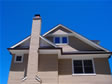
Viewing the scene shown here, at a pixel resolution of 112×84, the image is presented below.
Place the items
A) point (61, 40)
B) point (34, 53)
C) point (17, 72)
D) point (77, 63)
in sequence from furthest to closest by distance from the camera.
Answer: point (61, 40)
point (77, 63)
point (17, 72)
point (34, 53)

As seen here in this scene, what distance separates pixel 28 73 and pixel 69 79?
12.9ft

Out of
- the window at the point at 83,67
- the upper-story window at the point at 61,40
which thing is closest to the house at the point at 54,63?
the window at the point at 83,67

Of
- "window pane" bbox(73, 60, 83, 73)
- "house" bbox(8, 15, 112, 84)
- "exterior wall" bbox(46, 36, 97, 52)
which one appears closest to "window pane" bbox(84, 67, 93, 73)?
"house" bbox(8, 15, 112, 84)

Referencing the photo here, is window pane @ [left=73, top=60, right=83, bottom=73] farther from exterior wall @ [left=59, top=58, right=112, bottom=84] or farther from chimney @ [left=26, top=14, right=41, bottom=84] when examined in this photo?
chimney @ [left=26, top=14, right=41, bottom=84]

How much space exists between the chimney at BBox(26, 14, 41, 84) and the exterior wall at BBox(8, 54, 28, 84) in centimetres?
108

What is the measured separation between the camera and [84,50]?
1369cm

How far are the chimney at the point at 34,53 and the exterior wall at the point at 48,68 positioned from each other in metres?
0.60

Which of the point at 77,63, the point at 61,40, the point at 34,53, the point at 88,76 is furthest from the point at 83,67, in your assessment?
the point at 34,53

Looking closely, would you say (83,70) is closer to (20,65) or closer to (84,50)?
(84,50)

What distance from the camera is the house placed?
11.3m

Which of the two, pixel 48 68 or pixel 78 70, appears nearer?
pixel 48 68

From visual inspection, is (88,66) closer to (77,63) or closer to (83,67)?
(83,67)

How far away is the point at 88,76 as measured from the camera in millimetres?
12008

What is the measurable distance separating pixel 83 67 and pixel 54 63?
3.11 m
